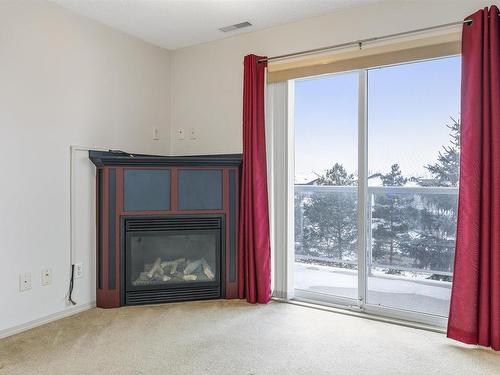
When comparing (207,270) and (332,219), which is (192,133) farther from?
(332,219)

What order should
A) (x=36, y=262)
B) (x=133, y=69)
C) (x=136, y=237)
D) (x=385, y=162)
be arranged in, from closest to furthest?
(x=36, y=262) < (x=385, y=162) < (x=136, y=237) < (x=133, y=69)

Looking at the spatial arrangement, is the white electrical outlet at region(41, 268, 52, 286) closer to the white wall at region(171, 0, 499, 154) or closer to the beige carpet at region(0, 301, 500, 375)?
the beige carpet at region(0, 301, 500, 375)

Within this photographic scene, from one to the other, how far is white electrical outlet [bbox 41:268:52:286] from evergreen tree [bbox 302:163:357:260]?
6.79 feet

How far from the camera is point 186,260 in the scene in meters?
3.43

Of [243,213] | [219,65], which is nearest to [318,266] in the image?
[243,213]

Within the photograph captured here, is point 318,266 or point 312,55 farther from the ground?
point 312,55

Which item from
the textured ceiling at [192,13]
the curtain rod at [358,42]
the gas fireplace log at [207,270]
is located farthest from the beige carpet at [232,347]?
the textured ceiling at [192,13]

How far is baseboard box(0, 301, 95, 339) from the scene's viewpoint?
8.54ft

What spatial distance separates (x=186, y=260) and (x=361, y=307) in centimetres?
154

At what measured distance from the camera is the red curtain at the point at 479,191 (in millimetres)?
2355

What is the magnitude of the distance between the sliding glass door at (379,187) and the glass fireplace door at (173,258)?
2.55 feet

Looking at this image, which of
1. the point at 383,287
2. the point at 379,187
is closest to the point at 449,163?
the point at 379,187

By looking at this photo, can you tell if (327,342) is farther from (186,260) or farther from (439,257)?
(186,260)

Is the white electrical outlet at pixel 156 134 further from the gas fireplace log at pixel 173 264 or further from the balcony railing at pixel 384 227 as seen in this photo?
the balcony railing at pixel 384 227
